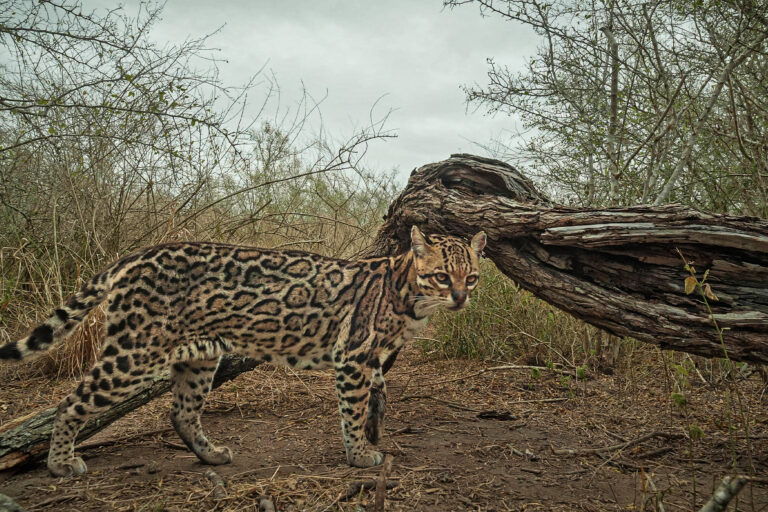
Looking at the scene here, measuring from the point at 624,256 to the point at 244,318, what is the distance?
127 inches

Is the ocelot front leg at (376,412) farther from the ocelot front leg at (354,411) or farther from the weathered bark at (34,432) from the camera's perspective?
the weathered bark at (34,432)

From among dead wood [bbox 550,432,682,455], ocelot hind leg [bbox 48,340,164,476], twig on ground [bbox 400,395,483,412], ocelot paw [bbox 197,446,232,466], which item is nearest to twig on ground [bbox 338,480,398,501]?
ocelot paw [bbox 197,446,232,466]

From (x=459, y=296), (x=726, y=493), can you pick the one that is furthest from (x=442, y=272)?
(x=726, y=493)

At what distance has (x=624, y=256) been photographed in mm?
4605

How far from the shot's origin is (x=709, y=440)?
4848 millimetres

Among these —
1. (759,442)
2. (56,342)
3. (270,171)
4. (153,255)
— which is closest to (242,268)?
(153,255)

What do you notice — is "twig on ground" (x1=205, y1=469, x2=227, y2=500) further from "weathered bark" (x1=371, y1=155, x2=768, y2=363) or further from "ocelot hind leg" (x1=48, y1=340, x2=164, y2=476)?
"weathered bark" (x1=371, y1=155, x2=768, y2=363)

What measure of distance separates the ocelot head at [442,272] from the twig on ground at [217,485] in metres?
2.05

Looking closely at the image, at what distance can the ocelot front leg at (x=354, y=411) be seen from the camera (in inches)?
176

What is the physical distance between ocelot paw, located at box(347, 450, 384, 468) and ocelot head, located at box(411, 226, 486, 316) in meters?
1.25

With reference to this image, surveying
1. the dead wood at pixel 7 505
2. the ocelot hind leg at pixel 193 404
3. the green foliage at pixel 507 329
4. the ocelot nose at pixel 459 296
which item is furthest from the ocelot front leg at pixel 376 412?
the dead wood at pixel 7 505

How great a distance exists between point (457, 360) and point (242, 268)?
4155 millimetres

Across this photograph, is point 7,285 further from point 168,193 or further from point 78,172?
point 168,193

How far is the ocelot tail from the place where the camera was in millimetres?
4168
